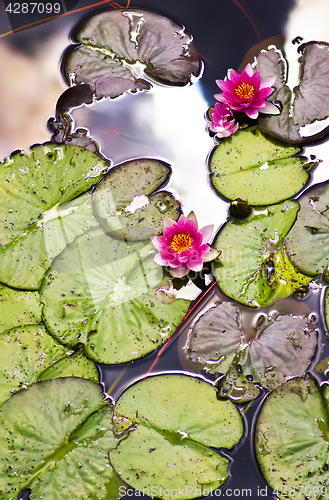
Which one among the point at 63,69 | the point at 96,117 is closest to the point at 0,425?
the point at 96,117

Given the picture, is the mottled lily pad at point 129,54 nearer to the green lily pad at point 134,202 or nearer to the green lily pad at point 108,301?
the green lily pad at point 134,202

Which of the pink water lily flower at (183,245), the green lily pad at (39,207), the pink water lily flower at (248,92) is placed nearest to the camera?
the pink water lily flower at (183,245)

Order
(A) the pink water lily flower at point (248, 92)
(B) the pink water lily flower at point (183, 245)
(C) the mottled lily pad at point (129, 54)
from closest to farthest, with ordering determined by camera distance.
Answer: (B) the pink water lily flower at point (183, 245) < (A) the pink water lily flower at point (248, 92) < (C) the mottled lily pad at point (129, 54)

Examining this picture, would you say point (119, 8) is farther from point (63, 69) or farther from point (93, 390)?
point (93, 390)

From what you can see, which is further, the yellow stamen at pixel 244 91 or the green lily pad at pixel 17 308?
the yellow stamen at pixel 244 91

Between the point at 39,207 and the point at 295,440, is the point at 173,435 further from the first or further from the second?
the point at 39,207

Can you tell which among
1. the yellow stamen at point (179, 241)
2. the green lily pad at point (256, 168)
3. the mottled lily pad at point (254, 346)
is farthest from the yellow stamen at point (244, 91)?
the mottled lily pad at point (254, 346)

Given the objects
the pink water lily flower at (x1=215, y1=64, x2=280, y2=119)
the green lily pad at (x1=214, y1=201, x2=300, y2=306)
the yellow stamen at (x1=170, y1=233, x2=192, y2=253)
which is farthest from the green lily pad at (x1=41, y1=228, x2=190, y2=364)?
the pink water lily flower at (x1=215, y1=64, x2=280, y2=119)
